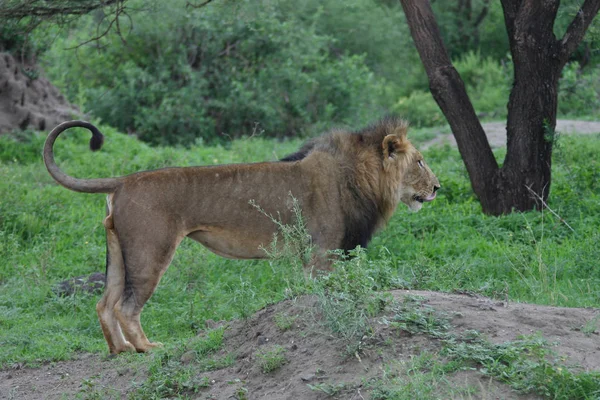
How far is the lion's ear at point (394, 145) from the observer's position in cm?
655

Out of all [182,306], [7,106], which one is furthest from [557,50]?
[7,106]

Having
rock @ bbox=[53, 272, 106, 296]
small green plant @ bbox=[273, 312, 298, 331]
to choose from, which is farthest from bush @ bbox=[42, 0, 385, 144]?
small green plant @ bbox=[273, 312, 298, 331]

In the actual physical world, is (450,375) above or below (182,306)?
above

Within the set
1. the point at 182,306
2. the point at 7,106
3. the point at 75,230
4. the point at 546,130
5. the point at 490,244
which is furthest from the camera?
the point at 7,106

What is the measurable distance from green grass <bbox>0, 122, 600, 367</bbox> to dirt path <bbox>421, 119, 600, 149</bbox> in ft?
6.44

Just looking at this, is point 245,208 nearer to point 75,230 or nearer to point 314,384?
point 314,384

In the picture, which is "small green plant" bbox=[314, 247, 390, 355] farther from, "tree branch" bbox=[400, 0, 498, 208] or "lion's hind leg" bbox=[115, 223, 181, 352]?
"tree branch" bbox=[400, 0, 498, 208]

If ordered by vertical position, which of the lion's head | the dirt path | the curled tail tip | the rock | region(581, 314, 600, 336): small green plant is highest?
the curled tail tip

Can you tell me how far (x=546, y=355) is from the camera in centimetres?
407

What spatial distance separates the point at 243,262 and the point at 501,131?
6.55 metres

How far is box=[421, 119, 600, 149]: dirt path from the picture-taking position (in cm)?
1257

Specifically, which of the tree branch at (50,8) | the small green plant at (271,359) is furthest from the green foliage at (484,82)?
the small green plant at (271,359)

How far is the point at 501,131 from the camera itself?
1321 centimetres

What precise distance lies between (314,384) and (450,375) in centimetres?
65
